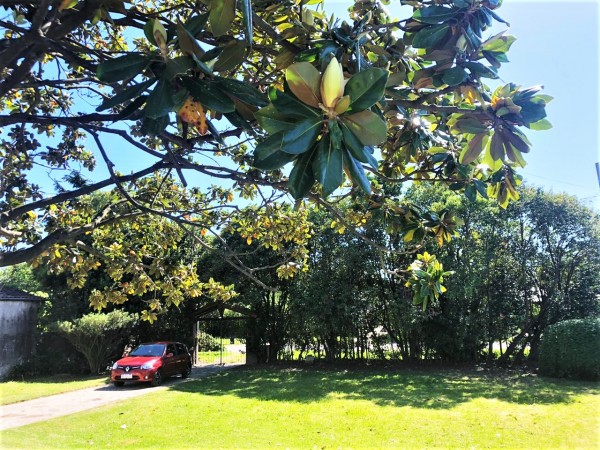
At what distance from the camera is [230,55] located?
5.14 feet

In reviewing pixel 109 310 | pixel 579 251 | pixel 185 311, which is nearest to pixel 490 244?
pixel 579 251

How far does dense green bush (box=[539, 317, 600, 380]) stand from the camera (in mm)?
11055

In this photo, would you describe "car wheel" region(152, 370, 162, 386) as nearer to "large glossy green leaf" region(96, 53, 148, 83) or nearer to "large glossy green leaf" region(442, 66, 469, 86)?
"large glossy green leaf" region(96, 53, 148, 83)

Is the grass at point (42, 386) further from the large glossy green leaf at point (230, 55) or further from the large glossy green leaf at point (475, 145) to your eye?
the large glossy green leaf at point (475, 145)

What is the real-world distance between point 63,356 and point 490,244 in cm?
1546

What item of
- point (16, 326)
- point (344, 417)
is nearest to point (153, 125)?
point (344, 417)

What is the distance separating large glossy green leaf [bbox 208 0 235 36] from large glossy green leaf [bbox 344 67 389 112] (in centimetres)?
53

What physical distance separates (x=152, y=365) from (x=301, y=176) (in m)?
12.5

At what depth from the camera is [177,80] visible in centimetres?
151

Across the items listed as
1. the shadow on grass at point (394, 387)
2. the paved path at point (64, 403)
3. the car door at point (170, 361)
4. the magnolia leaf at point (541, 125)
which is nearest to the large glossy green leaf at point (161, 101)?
the magnolia leaf at point (541, 125)

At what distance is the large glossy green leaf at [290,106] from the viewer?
1.27 metres

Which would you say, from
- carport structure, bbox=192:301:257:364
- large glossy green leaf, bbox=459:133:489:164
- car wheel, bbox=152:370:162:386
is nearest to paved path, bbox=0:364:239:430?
car wheel, bbox=152:370:162:386

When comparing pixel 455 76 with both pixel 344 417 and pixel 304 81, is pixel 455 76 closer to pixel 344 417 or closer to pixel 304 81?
pixel 304 81

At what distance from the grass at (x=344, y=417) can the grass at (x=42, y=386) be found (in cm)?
297
